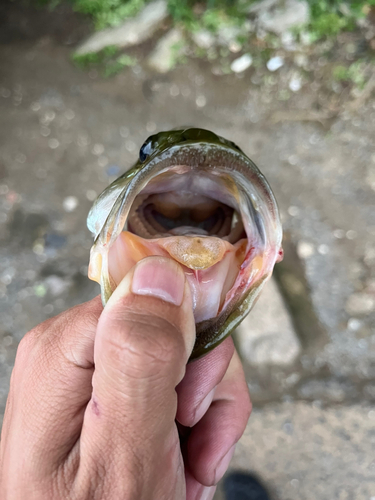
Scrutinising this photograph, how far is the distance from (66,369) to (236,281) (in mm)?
612

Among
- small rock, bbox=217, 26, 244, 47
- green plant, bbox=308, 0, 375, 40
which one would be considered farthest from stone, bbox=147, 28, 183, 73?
green plant, bbox=308, 0, 375, 40

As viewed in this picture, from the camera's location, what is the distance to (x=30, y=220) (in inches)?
112

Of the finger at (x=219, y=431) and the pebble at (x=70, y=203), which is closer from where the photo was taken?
the finger at (x=219, y=431)

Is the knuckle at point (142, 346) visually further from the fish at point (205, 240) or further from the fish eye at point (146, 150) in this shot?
the fish eye at point (146, 150)

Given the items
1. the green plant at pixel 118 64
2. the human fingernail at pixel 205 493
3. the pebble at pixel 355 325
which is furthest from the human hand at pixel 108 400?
the green plant at pixel 118 64

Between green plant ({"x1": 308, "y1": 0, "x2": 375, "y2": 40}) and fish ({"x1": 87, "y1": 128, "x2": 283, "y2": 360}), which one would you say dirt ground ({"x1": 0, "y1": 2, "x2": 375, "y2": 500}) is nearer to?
green plant ({"x1": 308, "y1": 0, "x2": 375, "y2": 40})

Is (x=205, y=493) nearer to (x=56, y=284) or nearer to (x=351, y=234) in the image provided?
(x=56, y=284)

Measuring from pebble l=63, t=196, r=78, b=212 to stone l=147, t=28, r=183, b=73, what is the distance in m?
1.34

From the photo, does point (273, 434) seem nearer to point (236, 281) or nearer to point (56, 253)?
point (236, 281)

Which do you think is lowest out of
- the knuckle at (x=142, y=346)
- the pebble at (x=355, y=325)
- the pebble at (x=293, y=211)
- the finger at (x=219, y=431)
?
the pebble at (x=355, y=325)

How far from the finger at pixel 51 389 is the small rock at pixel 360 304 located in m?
1.93

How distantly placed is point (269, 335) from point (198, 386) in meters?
1.14

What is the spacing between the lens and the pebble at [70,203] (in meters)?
2.85

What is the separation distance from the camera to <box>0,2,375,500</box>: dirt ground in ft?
7.81
